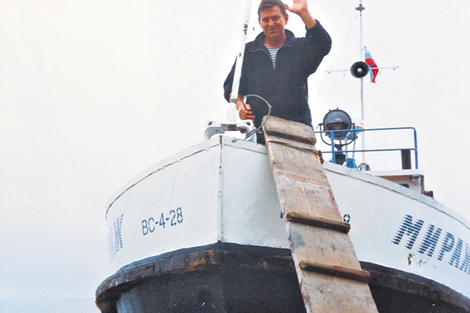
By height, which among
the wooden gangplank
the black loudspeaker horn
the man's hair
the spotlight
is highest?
the black loudspeaker horn

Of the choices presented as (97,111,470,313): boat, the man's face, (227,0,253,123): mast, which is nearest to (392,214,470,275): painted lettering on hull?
(97,111,470,313): boat

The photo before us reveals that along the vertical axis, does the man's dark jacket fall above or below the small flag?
below

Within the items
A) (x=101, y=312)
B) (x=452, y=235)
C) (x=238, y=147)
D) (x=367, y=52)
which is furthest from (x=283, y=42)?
(x=367, y=52)

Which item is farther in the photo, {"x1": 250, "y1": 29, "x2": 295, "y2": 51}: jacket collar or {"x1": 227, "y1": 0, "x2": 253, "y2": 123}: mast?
{"x1": 250, "y1": 29, "x2": 295, "y2": 51}: jacket collar

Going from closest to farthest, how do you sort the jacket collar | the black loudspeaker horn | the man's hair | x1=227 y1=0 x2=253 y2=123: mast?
x1=227 y1=0 x2=253 y2=123: mast → the man's hair → the jacket collar → the black loudspeaker horn

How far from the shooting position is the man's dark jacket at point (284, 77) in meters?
7.08

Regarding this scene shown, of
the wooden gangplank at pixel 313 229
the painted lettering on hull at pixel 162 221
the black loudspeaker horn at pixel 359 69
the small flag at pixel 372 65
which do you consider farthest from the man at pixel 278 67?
the small flag at pixel 372 65

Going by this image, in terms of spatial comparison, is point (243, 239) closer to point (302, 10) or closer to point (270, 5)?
point (302, 10)

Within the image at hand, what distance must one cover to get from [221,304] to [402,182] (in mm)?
3779

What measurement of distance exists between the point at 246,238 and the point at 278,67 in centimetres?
220

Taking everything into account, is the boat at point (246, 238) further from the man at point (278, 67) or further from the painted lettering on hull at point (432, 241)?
the man at point (278, 67)

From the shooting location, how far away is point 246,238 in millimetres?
5812

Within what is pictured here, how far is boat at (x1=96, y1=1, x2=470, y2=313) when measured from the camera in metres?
5.82

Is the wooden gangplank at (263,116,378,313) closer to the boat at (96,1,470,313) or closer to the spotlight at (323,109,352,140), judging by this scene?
the boat at (96,1,470,313)
